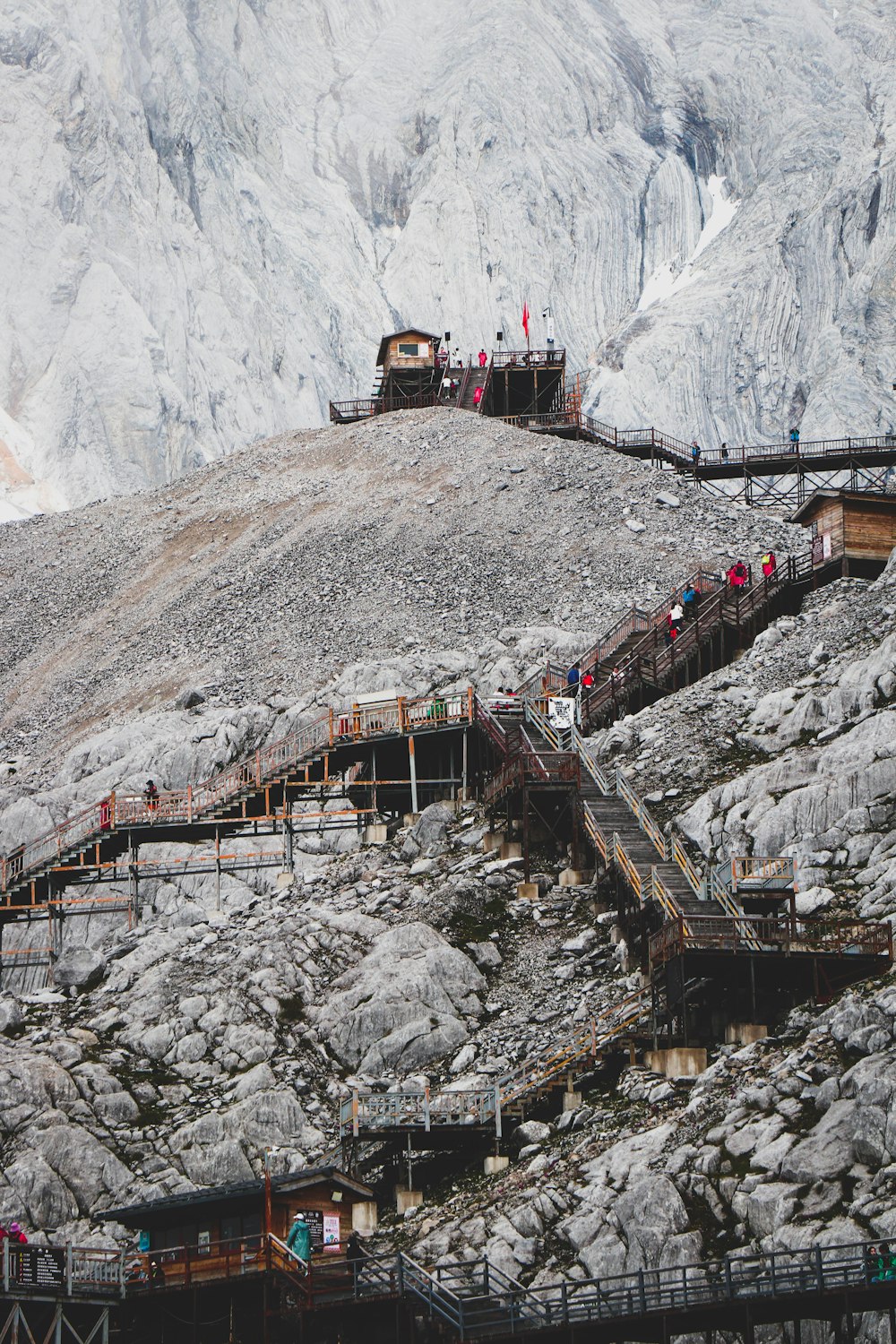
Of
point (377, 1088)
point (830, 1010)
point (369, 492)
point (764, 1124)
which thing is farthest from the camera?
point (369, 492)

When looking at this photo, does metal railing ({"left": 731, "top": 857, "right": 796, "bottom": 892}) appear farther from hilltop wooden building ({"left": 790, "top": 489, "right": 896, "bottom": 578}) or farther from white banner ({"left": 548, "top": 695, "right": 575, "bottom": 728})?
hilltop wooden building ({"left": 790, "top": 489, "right": 896, "bottom": 578})

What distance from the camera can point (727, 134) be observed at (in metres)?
181

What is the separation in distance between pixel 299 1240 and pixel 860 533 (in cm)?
3896

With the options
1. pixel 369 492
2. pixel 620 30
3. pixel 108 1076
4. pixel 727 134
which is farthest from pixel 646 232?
pixel 108 1076

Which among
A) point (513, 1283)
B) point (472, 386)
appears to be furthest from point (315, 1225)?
point (472, 386)

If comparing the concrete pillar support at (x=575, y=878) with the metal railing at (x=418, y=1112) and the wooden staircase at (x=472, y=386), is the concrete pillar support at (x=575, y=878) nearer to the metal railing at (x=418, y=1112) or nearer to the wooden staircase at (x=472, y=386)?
the metal railing at (x=418, y=1112)

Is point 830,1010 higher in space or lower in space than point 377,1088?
higher

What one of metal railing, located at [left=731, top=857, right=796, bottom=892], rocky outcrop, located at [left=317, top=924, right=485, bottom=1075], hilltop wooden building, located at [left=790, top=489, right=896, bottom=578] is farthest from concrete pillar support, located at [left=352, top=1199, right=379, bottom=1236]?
hilltop wooden building, located at [left=790, top=489, right=896, bottom=578]

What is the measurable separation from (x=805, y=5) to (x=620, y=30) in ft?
58.2

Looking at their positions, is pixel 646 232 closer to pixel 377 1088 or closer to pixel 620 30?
pixel 620 30

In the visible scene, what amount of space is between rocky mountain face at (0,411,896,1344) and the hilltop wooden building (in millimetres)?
1507

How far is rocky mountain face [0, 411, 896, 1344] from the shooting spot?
37.9 meters

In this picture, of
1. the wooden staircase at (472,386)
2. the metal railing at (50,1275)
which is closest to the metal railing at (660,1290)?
the metal railing at (50,1275)

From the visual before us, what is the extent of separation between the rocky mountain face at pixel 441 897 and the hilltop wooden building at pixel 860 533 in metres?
1.51
